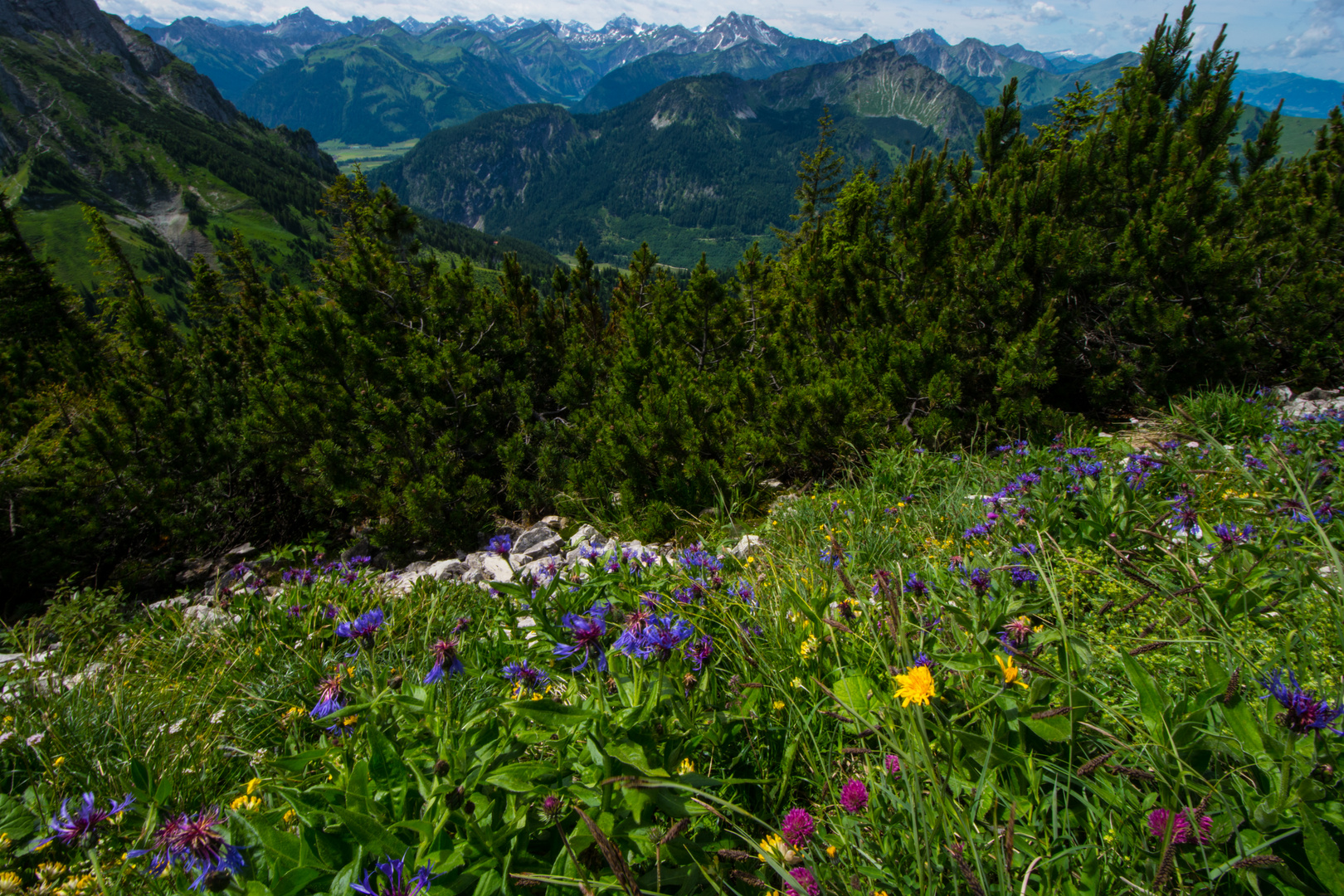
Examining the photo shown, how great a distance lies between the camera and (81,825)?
1.58 meters

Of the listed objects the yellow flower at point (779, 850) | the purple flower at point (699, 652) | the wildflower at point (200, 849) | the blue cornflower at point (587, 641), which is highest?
the blue cornflower at point (587, 641)

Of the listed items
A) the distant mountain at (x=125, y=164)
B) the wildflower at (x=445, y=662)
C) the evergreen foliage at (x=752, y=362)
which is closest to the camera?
the wildflower at (x=445, y=662)

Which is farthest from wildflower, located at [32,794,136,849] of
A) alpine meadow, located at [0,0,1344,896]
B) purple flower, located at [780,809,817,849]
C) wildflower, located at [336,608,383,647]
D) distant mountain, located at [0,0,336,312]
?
distant mountain, located at [0,0,336,312]

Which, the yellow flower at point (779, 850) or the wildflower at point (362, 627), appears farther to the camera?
the wildflower at point (362, 627)

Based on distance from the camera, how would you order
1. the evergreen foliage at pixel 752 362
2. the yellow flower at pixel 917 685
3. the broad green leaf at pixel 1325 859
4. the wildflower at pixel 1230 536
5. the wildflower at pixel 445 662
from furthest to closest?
the evergreen foliage at pixel 752 362, the wildflower at pixel 1230 536, the wildflower at pixel 445 662, the yellow flower at pixel 917 685, the broad green leaf at pixel 1325 859

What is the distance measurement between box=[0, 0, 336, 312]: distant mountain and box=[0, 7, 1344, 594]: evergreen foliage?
11471 cm

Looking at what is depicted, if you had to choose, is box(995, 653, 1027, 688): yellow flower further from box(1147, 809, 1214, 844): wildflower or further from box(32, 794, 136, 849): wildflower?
box(32, 794, 136, 849): wildflower

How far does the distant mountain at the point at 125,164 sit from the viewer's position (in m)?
106

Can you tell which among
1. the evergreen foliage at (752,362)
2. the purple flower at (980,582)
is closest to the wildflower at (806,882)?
the purple flower at (980,582)

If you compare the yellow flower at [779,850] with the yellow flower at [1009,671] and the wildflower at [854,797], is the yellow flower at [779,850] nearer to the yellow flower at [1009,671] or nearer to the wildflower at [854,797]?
the wildflower at [854,797]

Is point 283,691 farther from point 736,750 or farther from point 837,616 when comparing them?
point 837,616

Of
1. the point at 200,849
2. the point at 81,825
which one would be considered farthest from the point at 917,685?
the point at 81,825

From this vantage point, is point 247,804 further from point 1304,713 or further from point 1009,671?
point 1304,713

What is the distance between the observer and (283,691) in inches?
115
